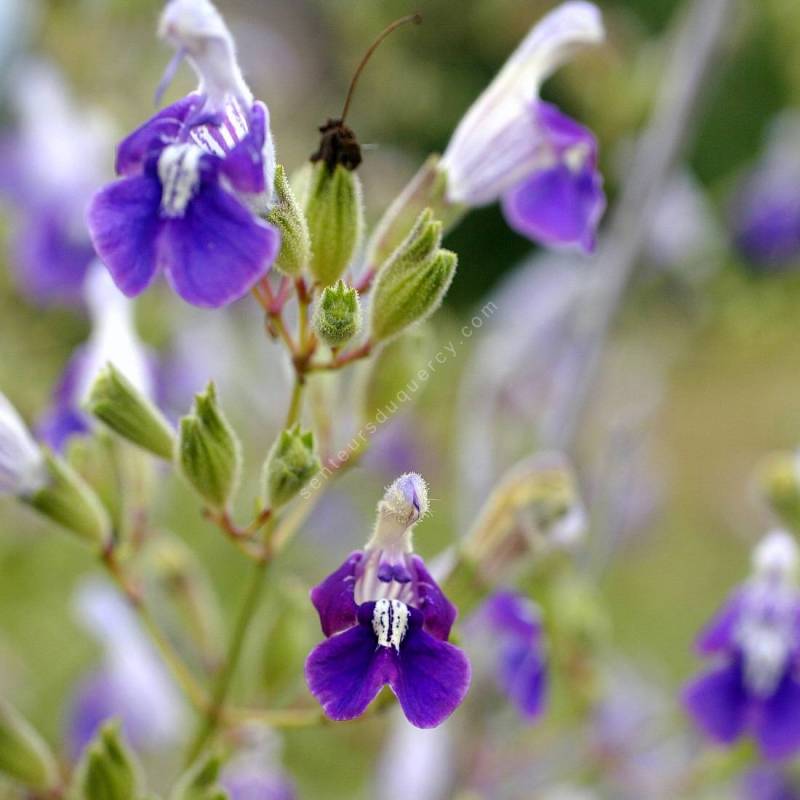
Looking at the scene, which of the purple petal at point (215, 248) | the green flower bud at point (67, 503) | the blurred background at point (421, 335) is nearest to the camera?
the purple petal at point (215, 248)

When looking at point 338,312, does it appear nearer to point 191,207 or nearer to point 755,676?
point 191,207

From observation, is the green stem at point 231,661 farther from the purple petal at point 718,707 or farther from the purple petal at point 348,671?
the purple petal at point 718,707

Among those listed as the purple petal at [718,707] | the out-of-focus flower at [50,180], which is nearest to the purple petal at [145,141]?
the purple petal at [718,707]

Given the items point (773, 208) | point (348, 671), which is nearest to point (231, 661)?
point (348, 671)

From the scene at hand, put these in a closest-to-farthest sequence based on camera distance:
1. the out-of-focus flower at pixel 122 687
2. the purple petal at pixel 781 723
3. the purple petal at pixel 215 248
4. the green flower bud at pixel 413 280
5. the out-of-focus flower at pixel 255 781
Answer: the purple petal at pixel 215 248 < the green flower bud at pixel 413 280 < the purple petal at pixel 781 723 < the out-of-focus flower at pixel 255 781 < the out-of-focus flower at pixel 122 687

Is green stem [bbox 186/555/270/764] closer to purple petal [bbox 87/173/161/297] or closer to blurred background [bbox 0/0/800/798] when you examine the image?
blurred background [bbox 0/0/800/798]

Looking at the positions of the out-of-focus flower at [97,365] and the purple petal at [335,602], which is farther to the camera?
the out-of-focus flower at [97,365]
